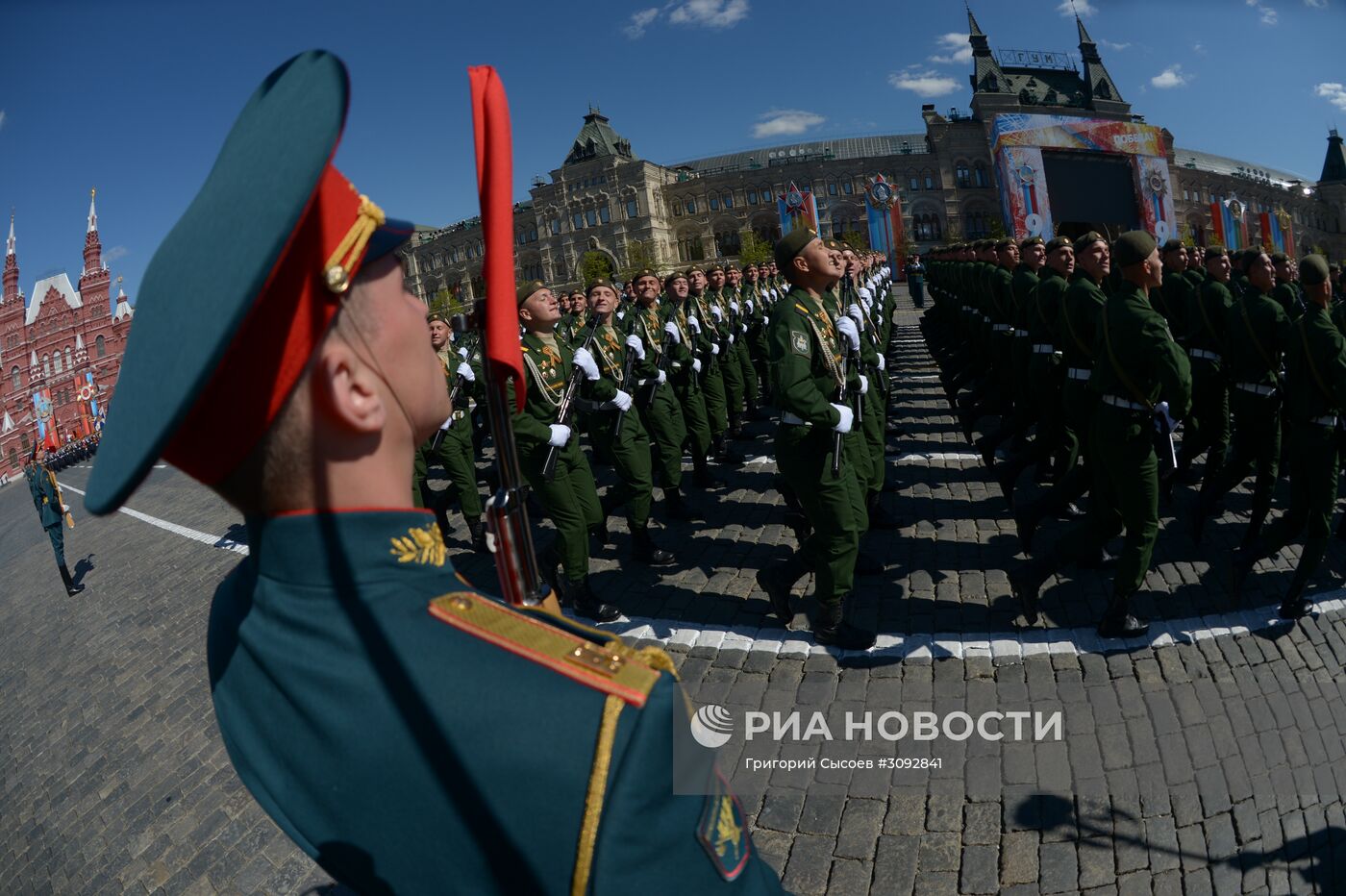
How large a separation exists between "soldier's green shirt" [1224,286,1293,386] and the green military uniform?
637 centimetres

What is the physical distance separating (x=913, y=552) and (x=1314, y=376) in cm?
264

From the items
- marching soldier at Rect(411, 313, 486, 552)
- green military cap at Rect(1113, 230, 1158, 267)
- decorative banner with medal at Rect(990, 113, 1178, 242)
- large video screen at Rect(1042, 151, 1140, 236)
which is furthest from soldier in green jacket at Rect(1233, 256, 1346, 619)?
large video screen at Rect(1042, 151, 1140, 236)

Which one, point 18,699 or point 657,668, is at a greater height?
point 657,668

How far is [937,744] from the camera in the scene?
3.63 meters

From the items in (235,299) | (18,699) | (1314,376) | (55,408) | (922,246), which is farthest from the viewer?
(922,246)

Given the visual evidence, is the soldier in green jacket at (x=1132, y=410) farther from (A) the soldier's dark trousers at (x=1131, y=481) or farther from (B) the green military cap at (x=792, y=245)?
(B) the green military cap at (x=792, y=245)

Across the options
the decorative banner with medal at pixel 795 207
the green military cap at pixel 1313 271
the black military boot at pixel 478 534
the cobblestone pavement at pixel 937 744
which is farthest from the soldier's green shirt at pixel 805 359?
the decorative banner with medal at pixel 795 207

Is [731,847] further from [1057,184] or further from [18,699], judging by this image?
[1057,184]

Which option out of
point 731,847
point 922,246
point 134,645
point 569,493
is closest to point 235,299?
point 731,847

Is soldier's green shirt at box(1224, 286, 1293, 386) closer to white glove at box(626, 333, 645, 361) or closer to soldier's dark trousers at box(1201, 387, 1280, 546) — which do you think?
soldier's dark trousers at box(1201, 387, 1280, 546)

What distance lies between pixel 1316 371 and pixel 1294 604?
1.34 m

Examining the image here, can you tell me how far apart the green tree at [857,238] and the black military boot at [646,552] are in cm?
5328

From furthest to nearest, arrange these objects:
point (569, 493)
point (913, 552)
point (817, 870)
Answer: point (913, 552) < point (569, 493) < point (817, 870)

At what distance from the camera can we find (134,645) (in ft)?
23.5
